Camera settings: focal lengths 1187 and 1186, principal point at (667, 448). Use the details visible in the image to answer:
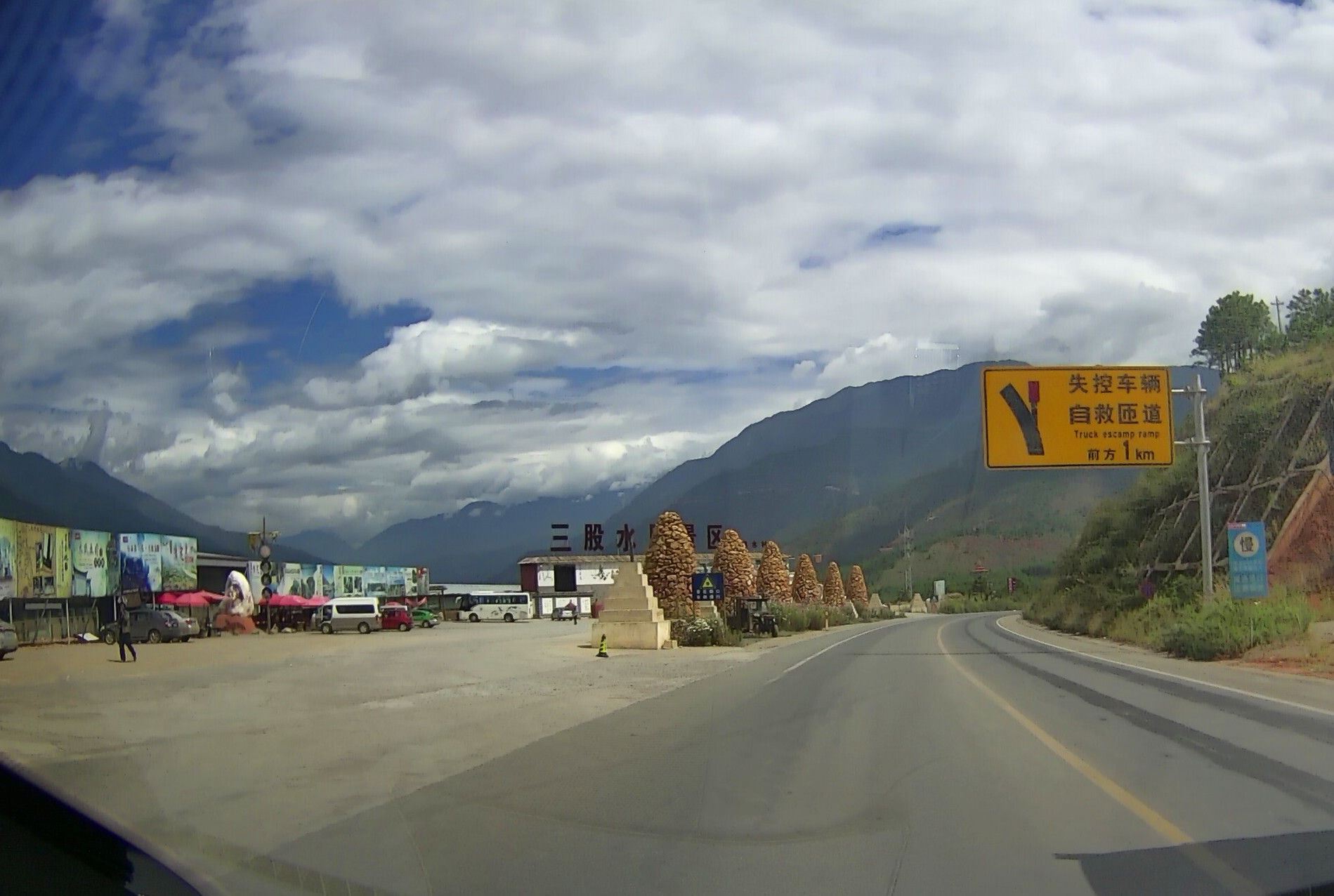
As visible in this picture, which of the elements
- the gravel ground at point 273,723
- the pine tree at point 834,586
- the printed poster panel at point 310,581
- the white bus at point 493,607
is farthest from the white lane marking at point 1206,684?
the pine tree at point 834,586

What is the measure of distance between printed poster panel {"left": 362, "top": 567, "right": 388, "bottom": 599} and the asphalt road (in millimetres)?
75156

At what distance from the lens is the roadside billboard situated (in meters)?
42.4

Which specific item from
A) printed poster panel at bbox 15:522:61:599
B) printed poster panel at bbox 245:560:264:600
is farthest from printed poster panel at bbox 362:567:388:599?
printed poster panel at bbox 15:522:61:599

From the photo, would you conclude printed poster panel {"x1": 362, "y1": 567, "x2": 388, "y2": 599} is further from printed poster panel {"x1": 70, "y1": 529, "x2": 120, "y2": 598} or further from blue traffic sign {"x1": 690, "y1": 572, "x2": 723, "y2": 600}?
blue traffic sign {"x1": 690, "y1": 572, "x2": 723, "y2": 600}

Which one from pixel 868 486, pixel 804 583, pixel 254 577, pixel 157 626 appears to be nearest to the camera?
pixel 157 626

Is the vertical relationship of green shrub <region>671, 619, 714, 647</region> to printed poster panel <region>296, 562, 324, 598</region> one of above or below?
below

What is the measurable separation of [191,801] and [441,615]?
82976mm

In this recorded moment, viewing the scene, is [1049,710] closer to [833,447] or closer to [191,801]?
[191,801]

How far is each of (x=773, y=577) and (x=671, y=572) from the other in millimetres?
31932

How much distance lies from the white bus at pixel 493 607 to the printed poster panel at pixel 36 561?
46.3 metres

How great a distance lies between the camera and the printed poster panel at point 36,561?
4241cm

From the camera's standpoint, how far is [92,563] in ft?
160

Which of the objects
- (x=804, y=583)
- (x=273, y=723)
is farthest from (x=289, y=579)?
(x=273, y=723)

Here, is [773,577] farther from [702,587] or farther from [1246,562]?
[1246,562]
